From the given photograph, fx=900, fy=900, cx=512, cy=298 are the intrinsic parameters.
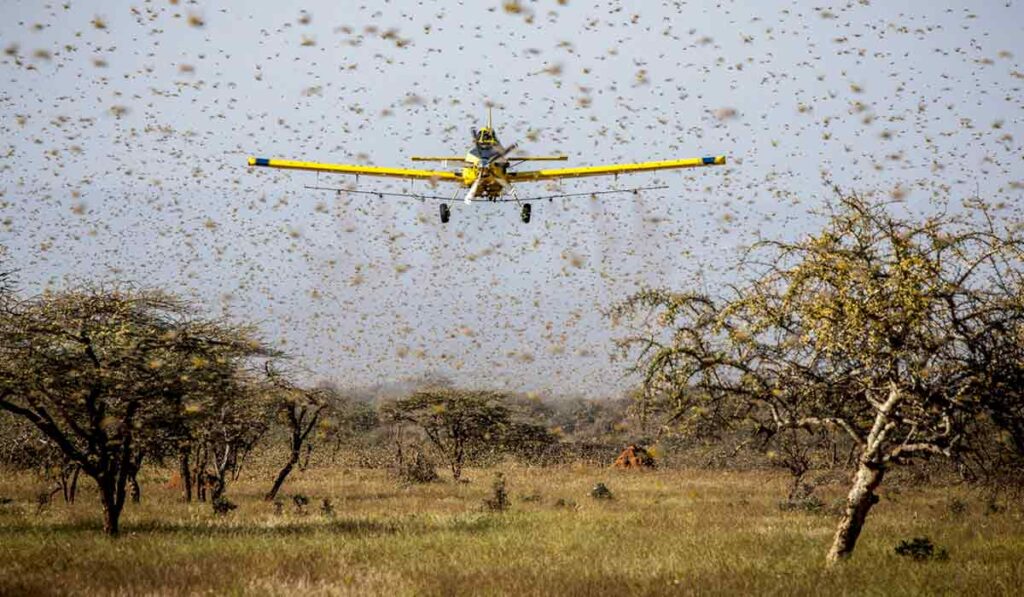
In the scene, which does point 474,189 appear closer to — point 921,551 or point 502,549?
point 502,549

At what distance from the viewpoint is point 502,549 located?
1753 cm

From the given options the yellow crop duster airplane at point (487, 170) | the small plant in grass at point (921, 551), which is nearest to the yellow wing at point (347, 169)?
the yellow crop duster airplane at point (487, 170)

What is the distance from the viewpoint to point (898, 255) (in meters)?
13.4

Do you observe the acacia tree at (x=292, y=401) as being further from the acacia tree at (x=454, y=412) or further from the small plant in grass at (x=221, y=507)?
the acacia tree at (x=454, y=412)

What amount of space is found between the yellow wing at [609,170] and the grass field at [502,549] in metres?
10.6

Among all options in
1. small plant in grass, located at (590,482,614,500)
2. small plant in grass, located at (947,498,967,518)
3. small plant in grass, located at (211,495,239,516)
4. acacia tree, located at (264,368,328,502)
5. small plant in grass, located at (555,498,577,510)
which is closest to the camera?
small plant in grass, located at (947,498,967,518)

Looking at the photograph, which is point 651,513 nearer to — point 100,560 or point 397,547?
point 397,547

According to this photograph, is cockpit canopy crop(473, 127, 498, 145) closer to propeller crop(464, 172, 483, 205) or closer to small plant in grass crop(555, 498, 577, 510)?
propeller crop(464, 172, 483, 205)

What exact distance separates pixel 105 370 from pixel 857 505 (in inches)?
586

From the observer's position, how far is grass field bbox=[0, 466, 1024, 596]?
13023 millimetres

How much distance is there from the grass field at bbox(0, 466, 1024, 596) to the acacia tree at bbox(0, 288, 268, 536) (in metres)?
2.15

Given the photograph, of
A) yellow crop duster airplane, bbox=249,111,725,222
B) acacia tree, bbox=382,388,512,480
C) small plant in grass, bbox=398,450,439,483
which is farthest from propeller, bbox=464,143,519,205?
acacia tree, bbox=382,388,512,480

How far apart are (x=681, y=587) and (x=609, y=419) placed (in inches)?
2998

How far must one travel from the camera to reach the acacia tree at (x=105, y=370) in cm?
1872
